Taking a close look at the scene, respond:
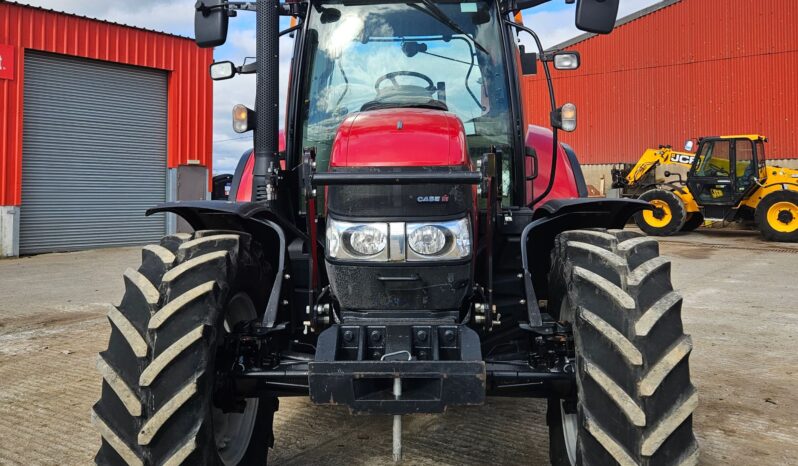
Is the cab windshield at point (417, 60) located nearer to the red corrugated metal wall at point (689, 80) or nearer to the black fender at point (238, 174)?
the black fender at point (238, 174)

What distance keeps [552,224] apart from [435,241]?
80cm

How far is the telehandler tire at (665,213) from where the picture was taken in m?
16.1

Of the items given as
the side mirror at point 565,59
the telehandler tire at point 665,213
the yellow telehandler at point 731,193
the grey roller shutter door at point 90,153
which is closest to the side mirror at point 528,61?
the side mirror at point 565,59

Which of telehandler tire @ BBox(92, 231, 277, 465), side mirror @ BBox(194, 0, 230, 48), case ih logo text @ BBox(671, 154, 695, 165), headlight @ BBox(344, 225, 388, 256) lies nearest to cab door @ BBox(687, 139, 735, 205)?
case ih logo text @ BBox(671, 154, 695, 165)

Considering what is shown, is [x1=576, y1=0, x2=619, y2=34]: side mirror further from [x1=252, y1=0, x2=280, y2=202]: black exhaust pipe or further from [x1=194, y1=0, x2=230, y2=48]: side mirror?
[x1=194, y1=0, x2=230, y2=48]: side mirror

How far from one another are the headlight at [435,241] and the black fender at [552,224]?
1.21 ft

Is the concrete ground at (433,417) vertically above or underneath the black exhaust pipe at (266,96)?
underneath

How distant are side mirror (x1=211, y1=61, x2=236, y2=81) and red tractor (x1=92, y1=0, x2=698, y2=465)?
45 centimetres

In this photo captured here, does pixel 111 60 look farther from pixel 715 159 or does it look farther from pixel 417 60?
pixel 715 159

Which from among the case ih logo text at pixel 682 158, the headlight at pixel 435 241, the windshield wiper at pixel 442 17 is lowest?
the headlight at pixel 435 241

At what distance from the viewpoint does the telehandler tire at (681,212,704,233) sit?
17094mm

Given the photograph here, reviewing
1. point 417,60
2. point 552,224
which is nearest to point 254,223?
point 417,60

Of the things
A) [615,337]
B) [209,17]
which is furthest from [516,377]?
[209,17]

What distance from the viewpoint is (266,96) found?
135 inches
